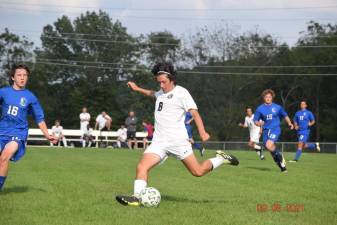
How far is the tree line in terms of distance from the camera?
69500 millimetres

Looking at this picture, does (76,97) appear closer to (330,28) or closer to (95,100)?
(95,100)

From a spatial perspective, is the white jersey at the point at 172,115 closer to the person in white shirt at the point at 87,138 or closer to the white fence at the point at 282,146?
the person in white shirt at the point at 87,138

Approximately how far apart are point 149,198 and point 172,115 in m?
1.29

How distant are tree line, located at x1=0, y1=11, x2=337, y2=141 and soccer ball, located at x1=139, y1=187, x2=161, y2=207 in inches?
2393

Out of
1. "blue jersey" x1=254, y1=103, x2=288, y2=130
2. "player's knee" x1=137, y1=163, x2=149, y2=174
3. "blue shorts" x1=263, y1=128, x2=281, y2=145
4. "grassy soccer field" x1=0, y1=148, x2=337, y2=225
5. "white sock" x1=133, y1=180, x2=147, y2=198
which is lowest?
"grassy soccer field" x1=0, y1=148, x2=337, y2=225

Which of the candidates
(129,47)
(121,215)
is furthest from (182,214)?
(129,47)

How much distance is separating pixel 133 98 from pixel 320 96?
23.2m

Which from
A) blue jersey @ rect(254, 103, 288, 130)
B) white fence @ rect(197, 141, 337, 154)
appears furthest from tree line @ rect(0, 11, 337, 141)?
blue jersey @ rect(254, 103, 288, 130)

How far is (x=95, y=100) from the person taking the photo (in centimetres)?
7669

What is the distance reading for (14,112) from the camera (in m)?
9.96

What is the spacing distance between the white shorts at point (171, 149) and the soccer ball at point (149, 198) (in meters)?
0.65

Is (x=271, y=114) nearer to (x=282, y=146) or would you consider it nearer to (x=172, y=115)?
(x=172, y=115)
